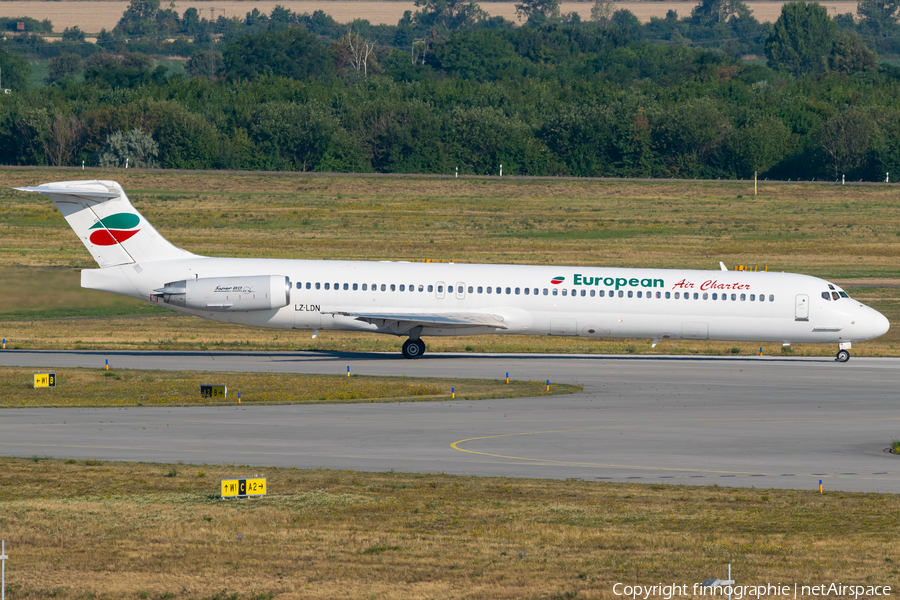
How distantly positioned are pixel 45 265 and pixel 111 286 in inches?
971

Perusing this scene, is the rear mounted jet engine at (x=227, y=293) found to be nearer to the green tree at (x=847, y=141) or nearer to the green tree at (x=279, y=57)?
the green tree at (x=847, y=141)

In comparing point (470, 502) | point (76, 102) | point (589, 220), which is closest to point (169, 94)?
point (76, 102)

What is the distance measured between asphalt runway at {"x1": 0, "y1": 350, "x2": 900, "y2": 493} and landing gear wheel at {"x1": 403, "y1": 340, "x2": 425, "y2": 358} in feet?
11.1

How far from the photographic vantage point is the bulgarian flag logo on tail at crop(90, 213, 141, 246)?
43.1 m

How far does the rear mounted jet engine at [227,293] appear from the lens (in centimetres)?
4269

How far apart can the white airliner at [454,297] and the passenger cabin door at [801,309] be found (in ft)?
0.12

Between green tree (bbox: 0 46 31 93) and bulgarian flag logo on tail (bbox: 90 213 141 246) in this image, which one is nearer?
bulgarian flag logo on tail (bbox: 90 213 141 246)

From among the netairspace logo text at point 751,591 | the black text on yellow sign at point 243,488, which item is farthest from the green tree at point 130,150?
the netairspace logo text at point 751,591

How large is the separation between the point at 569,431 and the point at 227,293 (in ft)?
58.3

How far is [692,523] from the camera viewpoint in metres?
19.8

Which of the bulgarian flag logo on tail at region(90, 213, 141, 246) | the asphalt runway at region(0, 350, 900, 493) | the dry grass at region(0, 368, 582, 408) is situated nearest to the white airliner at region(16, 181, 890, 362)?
the bulgarian flag logo on tail at region(90, 213, 141, 246)

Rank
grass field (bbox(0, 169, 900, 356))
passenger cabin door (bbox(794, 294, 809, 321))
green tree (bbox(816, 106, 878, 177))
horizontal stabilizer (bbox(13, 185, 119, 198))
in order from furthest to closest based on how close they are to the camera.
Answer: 1. green tree (bbox(816, 106, 878, 177))
2. grass field (bbox(0, 169, 900, 356))
3. passenger cabin door (bbox(794, 294, 809, 321))
4. horizontal stabilizer (bbox(13, 185, 119, 198))

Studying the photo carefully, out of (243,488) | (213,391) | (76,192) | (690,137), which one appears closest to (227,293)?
(76,192)

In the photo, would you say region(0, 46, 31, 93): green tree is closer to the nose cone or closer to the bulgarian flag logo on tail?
the bulgarian flag logo on tail
